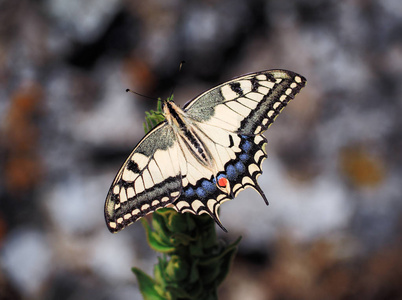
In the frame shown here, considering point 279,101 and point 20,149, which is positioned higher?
point 20,149

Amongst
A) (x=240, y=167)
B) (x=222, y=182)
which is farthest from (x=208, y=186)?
(x=240, y=167)

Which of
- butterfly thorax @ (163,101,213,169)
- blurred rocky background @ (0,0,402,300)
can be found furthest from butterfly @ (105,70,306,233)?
blurred rocky background @ (0,0,402,300)

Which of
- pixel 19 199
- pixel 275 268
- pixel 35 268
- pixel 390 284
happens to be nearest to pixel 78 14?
pixel 19 199

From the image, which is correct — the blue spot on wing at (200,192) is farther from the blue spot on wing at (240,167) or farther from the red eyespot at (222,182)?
the blue spot on wing at (240,167)

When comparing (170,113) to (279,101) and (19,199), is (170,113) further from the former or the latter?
(19,199)

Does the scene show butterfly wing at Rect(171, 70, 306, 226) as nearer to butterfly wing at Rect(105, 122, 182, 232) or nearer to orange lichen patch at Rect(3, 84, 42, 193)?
butterfly wing at Rect(105, 122, 182, 232)

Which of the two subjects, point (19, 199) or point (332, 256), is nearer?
point (332, 256)

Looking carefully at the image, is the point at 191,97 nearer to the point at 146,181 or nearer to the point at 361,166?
the point at 361,166
